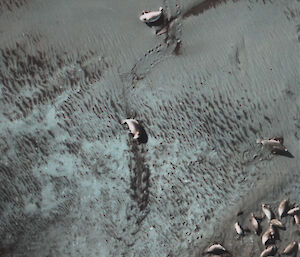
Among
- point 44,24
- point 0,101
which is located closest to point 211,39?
point 44,24

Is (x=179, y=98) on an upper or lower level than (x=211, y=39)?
lower

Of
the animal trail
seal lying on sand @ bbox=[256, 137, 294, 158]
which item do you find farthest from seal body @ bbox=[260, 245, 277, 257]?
the animal trail

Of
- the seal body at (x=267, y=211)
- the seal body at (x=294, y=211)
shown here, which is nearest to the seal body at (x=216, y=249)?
the seal body at (x=267, y=211)

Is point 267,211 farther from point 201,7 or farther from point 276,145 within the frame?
point 201,7

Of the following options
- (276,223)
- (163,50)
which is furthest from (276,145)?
(163,50)

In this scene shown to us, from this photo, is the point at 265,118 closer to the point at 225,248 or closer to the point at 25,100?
the point at 225,248

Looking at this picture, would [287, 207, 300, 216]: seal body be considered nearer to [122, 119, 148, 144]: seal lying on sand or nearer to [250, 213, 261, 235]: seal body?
[250, 213, 261, 235]: seal body

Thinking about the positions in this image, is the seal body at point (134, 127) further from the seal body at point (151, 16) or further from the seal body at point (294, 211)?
the seal body at point (294, 211)
